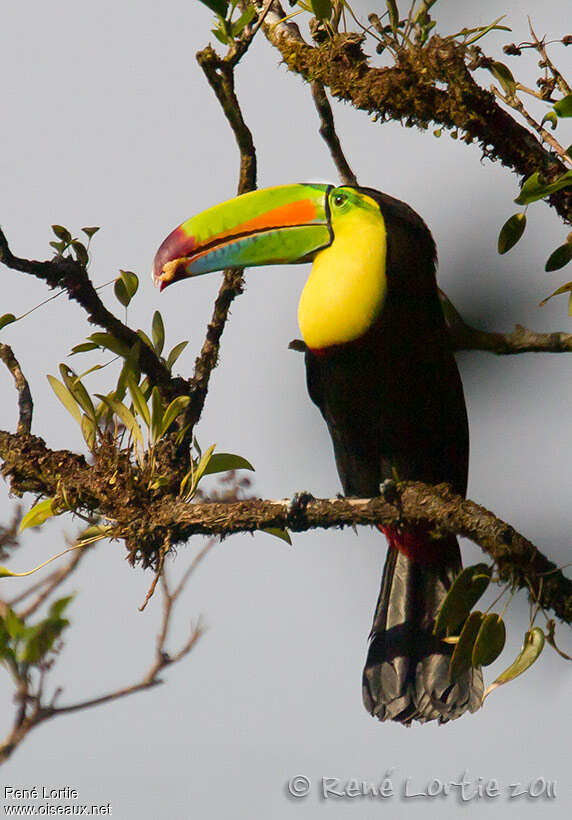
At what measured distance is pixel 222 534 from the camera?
208 centimetres

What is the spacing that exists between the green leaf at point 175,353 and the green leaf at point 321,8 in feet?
2.90

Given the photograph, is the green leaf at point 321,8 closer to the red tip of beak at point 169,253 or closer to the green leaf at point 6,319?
the red tip of beak at point 169,253

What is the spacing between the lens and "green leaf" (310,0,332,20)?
226cm


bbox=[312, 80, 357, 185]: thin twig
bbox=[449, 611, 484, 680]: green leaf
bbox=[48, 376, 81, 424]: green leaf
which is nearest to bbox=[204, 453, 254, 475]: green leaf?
bbox=[48, 376, 81, 424]: green leaf

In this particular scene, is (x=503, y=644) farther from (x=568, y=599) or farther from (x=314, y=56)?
(x=314, y=56)

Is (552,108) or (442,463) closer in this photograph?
(552,108)

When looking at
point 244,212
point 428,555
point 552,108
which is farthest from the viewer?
point 428,555

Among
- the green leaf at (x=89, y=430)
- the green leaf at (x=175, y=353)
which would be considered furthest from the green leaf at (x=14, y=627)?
the green leaf at (x=175, y=353)

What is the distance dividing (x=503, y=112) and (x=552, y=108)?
0.49 feet

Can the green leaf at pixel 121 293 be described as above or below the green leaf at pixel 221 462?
above

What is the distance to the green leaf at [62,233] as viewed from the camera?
7.19ft

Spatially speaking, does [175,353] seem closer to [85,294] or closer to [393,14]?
[85,294]

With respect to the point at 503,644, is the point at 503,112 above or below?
above

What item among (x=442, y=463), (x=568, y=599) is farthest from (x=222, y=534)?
(x=442, y=463)
